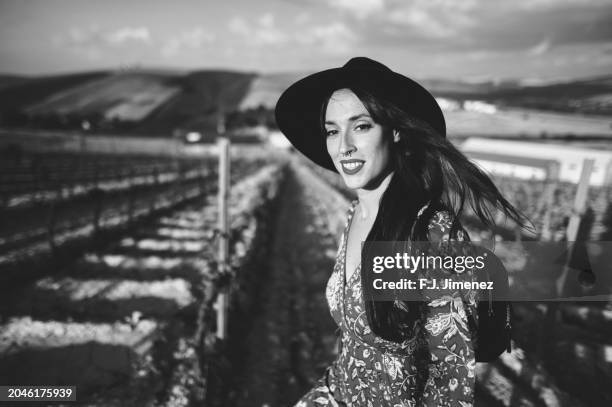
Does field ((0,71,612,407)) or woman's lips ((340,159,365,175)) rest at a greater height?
woman's lips ((340,159,365,175))

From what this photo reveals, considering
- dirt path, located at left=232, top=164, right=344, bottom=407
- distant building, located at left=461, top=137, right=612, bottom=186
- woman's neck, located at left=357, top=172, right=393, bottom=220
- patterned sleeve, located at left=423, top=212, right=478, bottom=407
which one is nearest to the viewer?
patterned sleeve, located at left=423, top=212, right=478, bottom=407

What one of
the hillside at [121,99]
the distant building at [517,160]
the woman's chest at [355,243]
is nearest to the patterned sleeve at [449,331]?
the woman's chest at [355,243]

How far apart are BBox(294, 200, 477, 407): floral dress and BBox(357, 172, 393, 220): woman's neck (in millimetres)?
168

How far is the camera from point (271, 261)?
768 cm

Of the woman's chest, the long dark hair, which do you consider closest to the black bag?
the long dark hair

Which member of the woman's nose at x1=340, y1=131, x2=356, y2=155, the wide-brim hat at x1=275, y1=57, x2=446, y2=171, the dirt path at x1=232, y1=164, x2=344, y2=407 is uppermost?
the wide-brim hat at x1=275, y1=57, x2=446, y2=171

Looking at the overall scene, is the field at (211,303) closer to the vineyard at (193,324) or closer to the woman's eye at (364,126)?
the vineyard at (193,324)

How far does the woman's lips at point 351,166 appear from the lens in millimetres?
1409

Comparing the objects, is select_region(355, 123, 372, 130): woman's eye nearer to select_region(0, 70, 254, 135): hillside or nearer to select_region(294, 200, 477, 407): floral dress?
select_region(294, 200, 477, 407): floral dress

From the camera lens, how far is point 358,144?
4.58 feet

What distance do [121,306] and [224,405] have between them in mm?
3013

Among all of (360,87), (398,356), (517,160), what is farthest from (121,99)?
(398,356)

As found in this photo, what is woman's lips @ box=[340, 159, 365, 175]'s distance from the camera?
4.62ft

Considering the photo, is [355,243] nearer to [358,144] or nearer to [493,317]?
[358,144]
